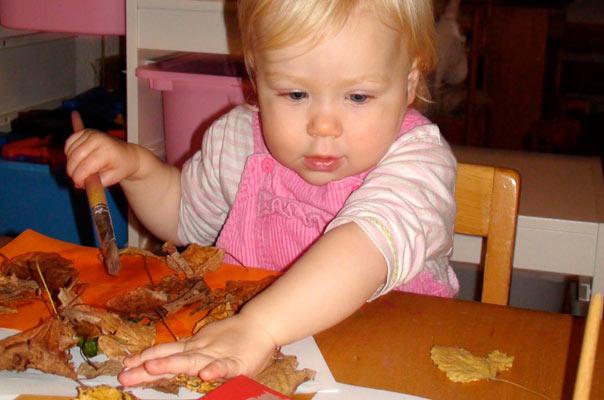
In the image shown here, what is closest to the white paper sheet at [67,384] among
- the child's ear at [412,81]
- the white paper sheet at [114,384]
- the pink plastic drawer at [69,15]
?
the white paper sheet at [114,384]

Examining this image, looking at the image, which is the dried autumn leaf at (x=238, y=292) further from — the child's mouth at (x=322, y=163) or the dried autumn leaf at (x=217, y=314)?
the child's mouth at (x=322, y=163)

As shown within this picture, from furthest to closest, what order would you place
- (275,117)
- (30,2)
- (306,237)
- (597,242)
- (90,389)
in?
(30,2) < (597,242) < (306,237) < (275,117) < (90,389)

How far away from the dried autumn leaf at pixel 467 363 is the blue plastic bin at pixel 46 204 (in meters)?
0.89

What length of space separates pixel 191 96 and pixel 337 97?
1.88 ft

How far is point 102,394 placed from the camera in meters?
0.46

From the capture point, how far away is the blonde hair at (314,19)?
646mm

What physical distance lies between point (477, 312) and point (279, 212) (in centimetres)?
33

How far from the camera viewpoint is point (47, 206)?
1296 millimetres

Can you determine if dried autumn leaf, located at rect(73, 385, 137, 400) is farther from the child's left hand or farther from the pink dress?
the pink dress

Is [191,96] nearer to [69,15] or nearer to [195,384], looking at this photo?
[69,15]

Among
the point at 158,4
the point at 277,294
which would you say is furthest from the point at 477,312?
the point at 158,4

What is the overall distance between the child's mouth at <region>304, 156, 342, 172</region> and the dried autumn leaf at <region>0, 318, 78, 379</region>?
0.99ft

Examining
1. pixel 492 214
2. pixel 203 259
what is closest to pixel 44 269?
pixel 203 259

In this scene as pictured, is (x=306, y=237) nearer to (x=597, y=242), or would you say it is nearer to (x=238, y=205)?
(x=238, y=205)
